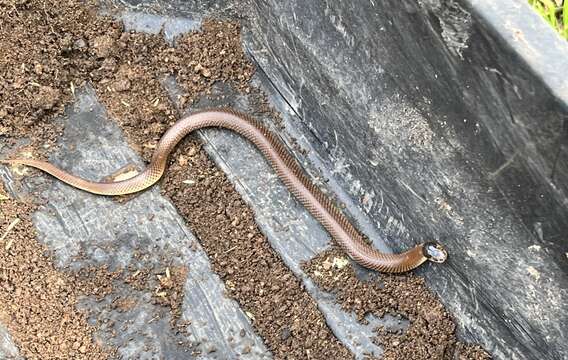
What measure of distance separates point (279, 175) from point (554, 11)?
1.78 meters

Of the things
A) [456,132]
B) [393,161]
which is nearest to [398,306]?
[393,161]

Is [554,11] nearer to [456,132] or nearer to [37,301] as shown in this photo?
[456,132]

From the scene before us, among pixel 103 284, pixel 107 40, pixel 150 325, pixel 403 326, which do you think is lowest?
pixel 403 326

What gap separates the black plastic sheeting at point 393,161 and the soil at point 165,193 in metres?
0.08

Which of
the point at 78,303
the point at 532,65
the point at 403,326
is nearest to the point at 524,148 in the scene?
the point at 532,65

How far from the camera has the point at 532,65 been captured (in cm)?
256

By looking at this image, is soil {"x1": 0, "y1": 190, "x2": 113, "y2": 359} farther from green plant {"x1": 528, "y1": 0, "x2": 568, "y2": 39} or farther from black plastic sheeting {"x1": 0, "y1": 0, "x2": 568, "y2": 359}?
green plant {"x1": 528, "y1": 0, "x2": 568, "y2": 39}

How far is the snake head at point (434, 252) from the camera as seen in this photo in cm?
366

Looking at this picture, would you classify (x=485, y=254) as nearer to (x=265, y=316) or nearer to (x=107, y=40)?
(x=265, y=316)

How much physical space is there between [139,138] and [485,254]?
7.20ft

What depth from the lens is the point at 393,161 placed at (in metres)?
3.78

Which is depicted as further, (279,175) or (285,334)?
(279,175)

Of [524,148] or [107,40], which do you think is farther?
[107,40]

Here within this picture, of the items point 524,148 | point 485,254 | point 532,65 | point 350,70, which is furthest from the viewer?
point 350,70
